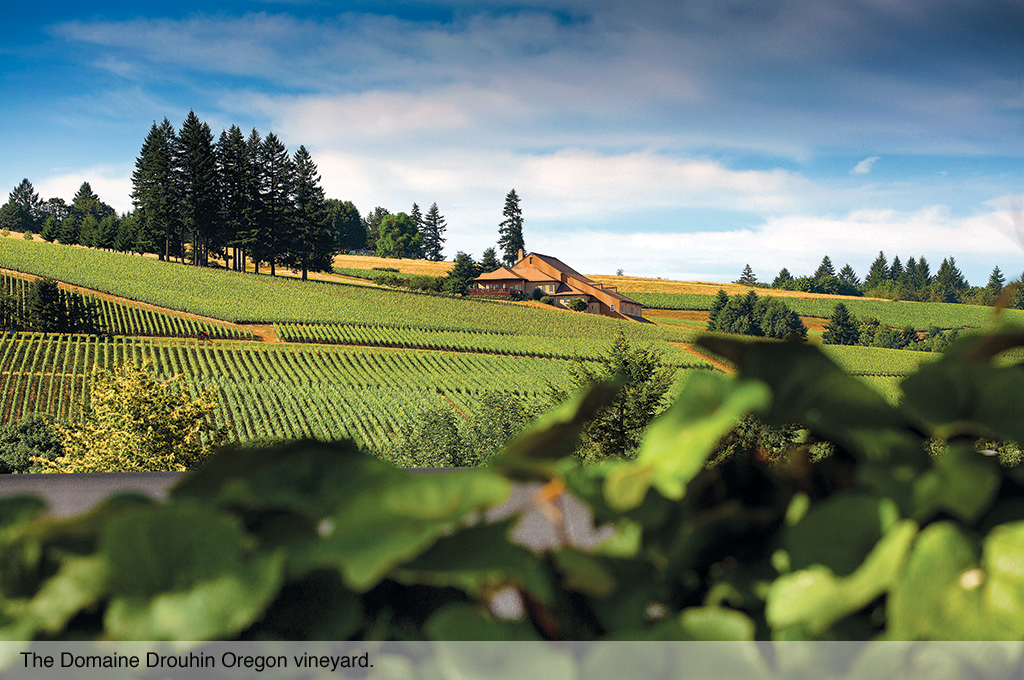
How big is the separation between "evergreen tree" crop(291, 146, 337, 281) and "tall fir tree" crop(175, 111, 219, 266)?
688cm

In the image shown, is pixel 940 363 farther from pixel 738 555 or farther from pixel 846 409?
pixel 738 555

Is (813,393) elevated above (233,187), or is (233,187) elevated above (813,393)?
(233,187)

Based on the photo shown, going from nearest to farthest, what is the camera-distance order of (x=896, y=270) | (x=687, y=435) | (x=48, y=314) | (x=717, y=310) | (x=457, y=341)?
(x=687, y=435), (x=48, y=314), (x=457, y=341), (x=717, y=310), (x=896, y=270)

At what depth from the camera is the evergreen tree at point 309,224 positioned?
182 ft

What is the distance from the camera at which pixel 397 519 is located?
1.08ft

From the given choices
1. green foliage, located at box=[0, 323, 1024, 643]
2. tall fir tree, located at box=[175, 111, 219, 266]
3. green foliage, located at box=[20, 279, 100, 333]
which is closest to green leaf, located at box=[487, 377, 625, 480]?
green foliage, located at box=[0, 323, 1024, 643]

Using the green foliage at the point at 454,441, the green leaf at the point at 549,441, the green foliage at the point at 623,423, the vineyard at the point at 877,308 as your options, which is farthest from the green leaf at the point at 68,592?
the vineyard at the point at 877,308

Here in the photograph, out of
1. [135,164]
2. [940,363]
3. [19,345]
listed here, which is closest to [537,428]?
[940,363]

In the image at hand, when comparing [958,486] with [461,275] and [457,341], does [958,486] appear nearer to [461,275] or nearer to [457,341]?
[457,341]

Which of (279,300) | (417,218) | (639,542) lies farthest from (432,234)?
(639,542)

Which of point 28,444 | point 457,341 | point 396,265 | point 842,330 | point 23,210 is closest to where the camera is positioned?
point 28,444

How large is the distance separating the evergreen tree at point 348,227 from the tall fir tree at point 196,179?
35.8 m

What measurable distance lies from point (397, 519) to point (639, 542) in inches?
6.8

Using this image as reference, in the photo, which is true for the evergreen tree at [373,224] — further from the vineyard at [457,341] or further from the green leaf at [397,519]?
the green leaf at [397,519]
